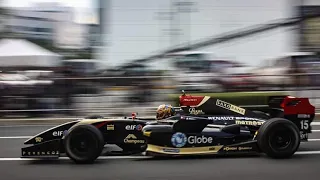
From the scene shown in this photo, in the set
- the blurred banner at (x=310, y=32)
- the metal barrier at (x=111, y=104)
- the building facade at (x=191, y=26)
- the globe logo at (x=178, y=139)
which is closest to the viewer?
the globe logo at (x=178, y=139)

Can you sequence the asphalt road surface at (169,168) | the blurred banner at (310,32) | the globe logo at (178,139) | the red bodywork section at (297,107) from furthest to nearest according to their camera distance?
the blurred banner at (310,32)
the red bodywork section at (297,107)
the globe logo at (178,139)
the asphalt road surface at (169,168)

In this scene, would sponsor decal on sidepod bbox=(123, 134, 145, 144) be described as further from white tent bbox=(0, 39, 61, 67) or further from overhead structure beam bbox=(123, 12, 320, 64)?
overhead structure beam bbox=(123, 12, 320, 64)

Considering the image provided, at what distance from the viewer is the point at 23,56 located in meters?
20.5

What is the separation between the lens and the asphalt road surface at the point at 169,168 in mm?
6555

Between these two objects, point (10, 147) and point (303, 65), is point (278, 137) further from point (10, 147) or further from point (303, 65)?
point (303, 65)

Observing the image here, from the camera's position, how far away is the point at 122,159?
25.5ft

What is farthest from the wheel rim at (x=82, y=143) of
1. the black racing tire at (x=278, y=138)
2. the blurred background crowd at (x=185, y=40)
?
the blurred background crowd at (x=185, y=40)

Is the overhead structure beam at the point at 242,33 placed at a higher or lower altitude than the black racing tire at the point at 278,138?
higher

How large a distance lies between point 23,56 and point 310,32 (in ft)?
41.4

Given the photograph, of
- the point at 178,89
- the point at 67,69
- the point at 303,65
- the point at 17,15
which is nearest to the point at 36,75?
the point at 67,69

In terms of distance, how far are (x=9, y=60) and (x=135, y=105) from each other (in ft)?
29.6

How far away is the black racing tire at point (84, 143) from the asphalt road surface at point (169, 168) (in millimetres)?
146

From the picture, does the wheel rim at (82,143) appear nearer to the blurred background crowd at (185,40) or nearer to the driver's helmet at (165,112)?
the driver's helmet at (165,112)

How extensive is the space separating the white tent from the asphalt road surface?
40.5 ft
